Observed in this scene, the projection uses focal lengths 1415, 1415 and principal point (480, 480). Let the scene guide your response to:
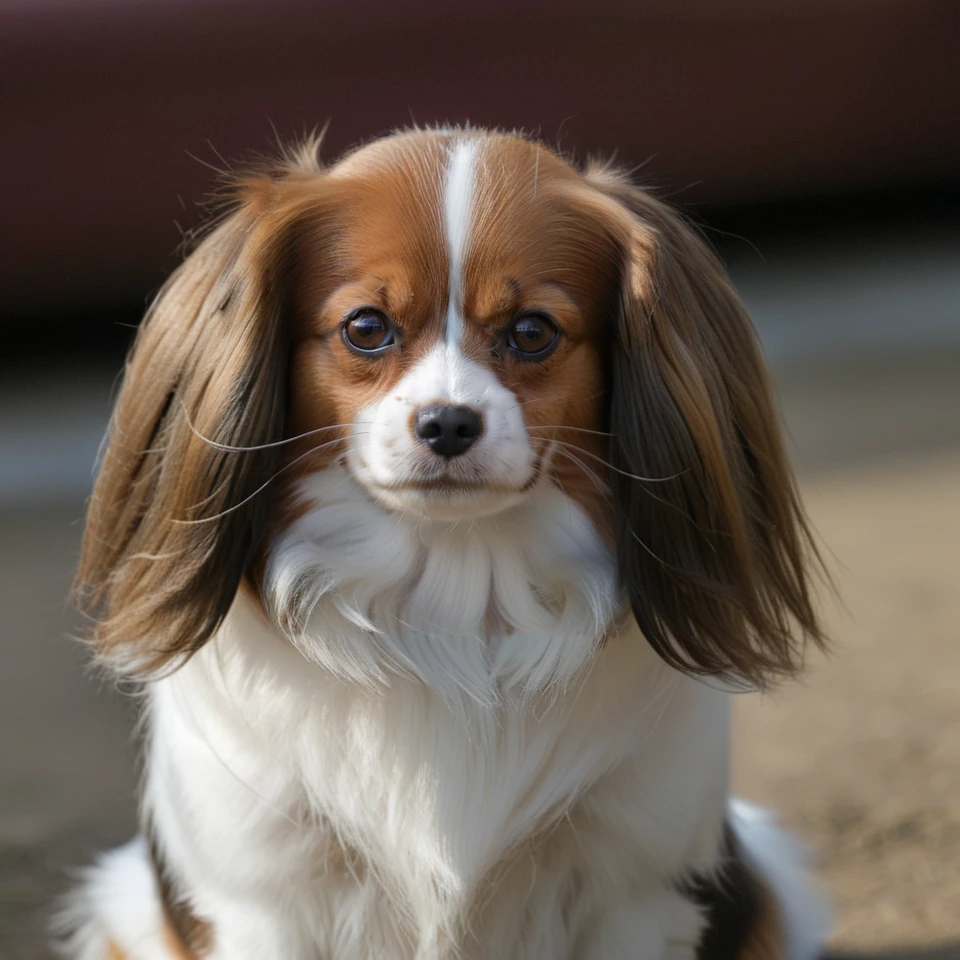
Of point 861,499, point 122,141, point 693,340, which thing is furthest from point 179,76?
point 693,340

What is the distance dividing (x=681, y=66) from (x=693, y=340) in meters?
3.28

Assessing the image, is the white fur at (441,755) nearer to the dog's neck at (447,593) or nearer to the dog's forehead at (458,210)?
the dog's neck at (447,593)

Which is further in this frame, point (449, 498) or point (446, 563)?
point (446, 563)

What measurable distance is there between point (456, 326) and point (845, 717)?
71.5 inches

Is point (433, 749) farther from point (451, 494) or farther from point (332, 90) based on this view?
point (332, 90)

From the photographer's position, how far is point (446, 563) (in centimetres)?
176

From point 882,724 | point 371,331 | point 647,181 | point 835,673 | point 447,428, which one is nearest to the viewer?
point 447,428

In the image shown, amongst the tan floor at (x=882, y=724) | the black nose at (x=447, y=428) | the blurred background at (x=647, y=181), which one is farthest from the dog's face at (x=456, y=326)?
the blurred background at (x=647, y=181)

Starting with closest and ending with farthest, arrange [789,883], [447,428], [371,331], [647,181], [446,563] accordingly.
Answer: [447,428], [371,331], [446,563], [789,883], [647,181]

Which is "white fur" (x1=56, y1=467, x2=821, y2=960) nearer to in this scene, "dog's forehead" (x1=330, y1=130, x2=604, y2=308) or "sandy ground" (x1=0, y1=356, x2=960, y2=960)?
"dog's forehead" (x1=330, y1=130, x2=604, y2=308)

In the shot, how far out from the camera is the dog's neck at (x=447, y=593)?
1.74 m

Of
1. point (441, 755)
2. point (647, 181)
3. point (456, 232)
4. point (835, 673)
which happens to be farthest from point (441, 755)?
point (647, 181)

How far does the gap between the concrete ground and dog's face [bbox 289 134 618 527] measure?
118cm

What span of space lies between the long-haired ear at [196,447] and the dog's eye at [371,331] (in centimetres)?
11
